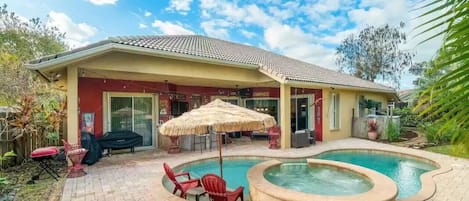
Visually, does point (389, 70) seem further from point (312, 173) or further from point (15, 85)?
point (15, 85)

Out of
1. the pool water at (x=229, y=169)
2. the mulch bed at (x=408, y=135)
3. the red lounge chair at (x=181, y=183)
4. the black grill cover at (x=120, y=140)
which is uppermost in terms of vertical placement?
the black grill cover at (x=120, y=140)

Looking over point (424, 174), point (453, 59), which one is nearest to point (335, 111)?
point (424, 174)

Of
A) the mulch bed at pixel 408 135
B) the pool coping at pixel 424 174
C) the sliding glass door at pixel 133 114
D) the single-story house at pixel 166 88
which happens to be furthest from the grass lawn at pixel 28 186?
the mulch bed at pixel 408 135

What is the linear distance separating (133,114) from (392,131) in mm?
14615

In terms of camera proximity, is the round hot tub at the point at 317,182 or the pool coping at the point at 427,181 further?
the pool coping at the point at 427,181

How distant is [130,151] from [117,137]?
129cm

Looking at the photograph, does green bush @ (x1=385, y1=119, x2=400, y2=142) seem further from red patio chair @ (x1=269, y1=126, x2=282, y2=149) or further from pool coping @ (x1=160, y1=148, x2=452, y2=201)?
red patio chair @ (x1=269, y1=126, x2=282, y2=149)

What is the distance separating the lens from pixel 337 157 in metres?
12.4

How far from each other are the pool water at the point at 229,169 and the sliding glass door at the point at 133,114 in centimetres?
438

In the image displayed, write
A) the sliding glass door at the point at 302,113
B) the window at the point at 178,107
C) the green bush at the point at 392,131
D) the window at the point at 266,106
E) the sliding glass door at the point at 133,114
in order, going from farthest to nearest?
the window at the point at 266,106
the sliding glass door at the point at 302,113
the green bush at the point at 392,131
the window at the point at 178,107
the sliding glass door at the point at 133,114

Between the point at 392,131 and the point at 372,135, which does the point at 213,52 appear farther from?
the point at 392,131

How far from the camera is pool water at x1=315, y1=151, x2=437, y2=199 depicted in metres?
8.45

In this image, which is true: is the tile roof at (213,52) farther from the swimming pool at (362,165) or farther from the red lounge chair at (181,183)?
the red lounge chair at (181,183)

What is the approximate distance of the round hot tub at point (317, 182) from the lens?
6.23 m
